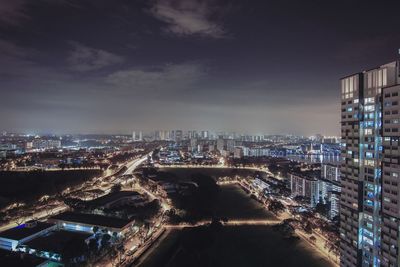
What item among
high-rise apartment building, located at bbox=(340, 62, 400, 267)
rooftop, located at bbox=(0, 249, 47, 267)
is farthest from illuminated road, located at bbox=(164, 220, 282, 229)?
high-rise apartment building, located at bbox=(340, 62, 400, 267)

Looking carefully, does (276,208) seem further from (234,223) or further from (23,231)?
(23,231)

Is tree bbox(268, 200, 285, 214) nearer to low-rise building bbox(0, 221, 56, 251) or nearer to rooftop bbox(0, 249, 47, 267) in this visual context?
low-rise building bbox(0, 221, 56, 251)

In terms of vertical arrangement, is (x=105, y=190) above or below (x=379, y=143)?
below

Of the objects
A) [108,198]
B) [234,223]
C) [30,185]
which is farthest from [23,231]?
[30,185]

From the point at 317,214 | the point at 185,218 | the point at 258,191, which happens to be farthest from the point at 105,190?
the point at 317,214

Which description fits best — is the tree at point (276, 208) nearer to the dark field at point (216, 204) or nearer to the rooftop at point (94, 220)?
the dark field at point (216, 204)

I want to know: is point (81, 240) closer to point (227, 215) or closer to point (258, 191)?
point (227, 215)
